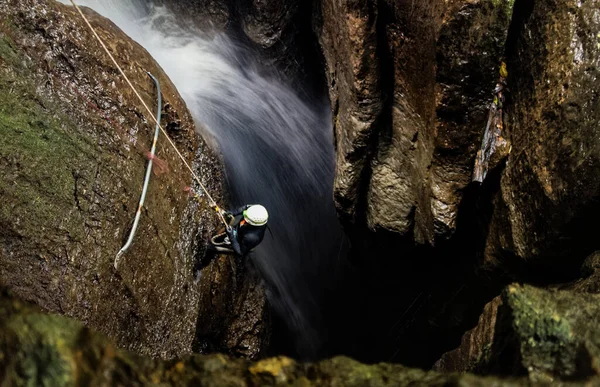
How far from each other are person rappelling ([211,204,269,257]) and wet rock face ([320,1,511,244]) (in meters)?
1.64

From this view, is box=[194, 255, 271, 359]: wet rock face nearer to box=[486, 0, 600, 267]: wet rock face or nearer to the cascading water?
the cascading water

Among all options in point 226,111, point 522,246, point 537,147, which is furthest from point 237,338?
point 537,147

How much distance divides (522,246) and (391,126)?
227cm

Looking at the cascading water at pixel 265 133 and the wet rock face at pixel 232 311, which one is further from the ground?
the cascading water at pixel 265 133

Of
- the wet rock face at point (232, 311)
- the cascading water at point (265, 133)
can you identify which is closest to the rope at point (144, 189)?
the wet rock face at point (232, 311)

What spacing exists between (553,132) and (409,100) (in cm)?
177

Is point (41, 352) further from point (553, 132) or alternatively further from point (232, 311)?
point (232, 311)

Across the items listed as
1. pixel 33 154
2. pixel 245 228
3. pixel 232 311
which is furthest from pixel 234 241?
pixel 33 154

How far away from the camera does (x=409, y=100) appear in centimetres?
595

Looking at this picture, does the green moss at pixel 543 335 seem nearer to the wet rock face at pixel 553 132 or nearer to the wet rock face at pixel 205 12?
the wet rock face at pixel 553 132

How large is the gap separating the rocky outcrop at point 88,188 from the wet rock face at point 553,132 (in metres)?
4.15

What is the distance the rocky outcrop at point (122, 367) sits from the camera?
2.06 m

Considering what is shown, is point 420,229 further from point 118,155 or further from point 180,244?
point 118,155

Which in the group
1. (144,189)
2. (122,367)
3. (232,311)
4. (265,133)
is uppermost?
(265,133)
